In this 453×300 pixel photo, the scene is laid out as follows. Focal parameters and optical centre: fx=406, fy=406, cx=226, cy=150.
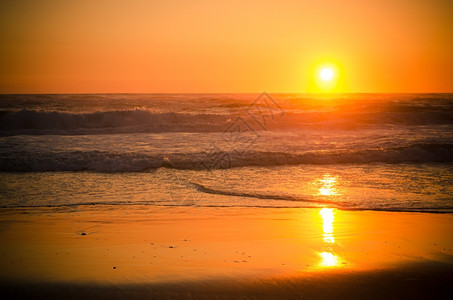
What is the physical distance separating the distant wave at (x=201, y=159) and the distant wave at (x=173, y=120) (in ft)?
34.2

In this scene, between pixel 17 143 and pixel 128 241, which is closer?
pixel 128 241

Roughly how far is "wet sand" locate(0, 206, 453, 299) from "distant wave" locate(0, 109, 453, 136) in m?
16.9

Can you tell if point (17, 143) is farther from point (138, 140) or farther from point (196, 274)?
point (196, 274)

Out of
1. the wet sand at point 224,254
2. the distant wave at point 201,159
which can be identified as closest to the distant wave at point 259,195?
the wet sand at point 224,254

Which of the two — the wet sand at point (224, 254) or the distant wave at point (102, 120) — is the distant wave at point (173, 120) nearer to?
the distant wave at point (102, 120)

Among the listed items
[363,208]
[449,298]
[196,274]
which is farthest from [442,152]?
[196,274]

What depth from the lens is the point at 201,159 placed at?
12406 mm

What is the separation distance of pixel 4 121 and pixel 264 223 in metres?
25.5

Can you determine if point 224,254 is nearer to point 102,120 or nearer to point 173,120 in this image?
point 173,120

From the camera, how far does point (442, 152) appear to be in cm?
1339

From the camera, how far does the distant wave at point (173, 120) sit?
24.6 meters

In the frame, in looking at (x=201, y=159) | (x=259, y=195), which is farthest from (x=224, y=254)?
(x=201, y=159)

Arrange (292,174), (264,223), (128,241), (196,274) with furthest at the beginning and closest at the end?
(292,174) → (264,223) → (128,241) → (196,274)

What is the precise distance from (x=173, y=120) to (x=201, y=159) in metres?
14.7
